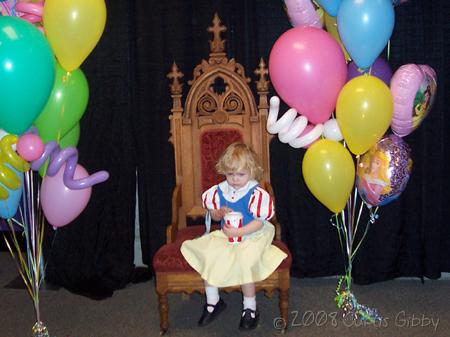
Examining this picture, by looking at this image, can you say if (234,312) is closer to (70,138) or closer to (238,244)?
(238,244)

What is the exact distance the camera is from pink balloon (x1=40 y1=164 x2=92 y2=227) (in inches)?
95.8

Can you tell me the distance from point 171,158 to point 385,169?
1.37 meters

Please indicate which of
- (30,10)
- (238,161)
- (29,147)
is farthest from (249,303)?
(30,10)

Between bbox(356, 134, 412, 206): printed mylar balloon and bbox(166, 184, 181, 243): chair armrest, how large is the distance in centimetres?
97

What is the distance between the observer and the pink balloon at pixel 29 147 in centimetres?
225

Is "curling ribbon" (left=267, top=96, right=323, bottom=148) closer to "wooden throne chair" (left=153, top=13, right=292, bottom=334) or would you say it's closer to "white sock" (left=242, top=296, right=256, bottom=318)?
"wooden throne chair" (left=153, top=13, right=292, bottom=334)

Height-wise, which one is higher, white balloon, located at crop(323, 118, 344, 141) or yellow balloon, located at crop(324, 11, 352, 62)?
yellow balloon, located at crop(324, 11, 352, 62)

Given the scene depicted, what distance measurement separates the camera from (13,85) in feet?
7.00

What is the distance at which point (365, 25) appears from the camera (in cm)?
235

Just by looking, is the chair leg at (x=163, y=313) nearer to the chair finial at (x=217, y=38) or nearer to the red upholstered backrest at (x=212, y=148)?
the red upholstered backrest at (x=212, y=148)

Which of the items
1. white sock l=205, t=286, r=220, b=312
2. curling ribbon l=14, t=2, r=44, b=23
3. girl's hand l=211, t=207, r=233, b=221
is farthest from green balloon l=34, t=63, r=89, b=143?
white sock l=205, t=286, r=220, b=312

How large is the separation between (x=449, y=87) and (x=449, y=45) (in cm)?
24

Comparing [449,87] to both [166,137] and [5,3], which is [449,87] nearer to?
[166,137]

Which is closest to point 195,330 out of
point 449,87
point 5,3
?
point 5,3
